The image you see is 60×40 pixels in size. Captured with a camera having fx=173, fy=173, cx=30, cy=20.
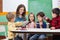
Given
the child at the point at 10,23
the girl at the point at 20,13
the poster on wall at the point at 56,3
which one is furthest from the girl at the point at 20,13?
the poster on wall at the point at 56,3

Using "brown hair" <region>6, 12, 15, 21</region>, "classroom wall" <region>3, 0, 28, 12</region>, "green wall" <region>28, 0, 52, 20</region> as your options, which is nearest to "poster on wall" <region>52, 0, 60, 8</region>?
"green wall" <region>28, 0, 52, 20</region>

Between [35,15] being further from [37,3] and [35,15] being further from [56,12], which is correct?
[56,12]

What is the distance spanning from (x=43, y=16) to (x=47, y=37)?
448mm

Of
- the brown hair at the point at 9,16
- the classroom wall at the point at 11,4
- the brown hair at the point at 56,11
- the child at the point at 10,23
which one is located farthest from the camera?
the classroom wall at the point at 11,4

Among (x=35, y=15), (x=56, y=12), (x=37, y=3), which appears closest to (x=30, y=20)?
(x=35, y=15)

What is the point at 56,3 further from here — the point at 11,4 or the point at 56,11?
the point at 11,4

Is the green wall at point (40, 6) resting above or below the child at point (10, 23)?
above

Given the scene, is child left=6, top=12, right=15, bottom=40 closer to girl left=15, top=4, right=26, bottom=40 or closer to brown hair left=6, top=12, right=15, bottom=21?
brown hair left=6, top=12, right=15, bottom=21

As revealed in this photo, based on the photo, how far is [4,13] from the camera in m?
3.88

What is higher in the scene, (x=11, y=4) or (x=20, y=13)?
(x=11, y=4)

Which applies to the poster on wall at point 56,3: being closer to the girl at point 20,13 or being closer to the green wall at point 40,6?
the green wall at point 40,6

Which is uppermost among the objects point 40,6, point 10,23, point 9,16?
point 40,6

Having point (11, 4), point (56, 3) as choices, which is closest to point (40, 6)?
point (56, 3)

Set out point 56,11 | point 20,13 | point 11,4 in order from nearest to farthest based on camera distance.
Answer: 1. point 56,11
2. point 20,13
3. point 11,4
